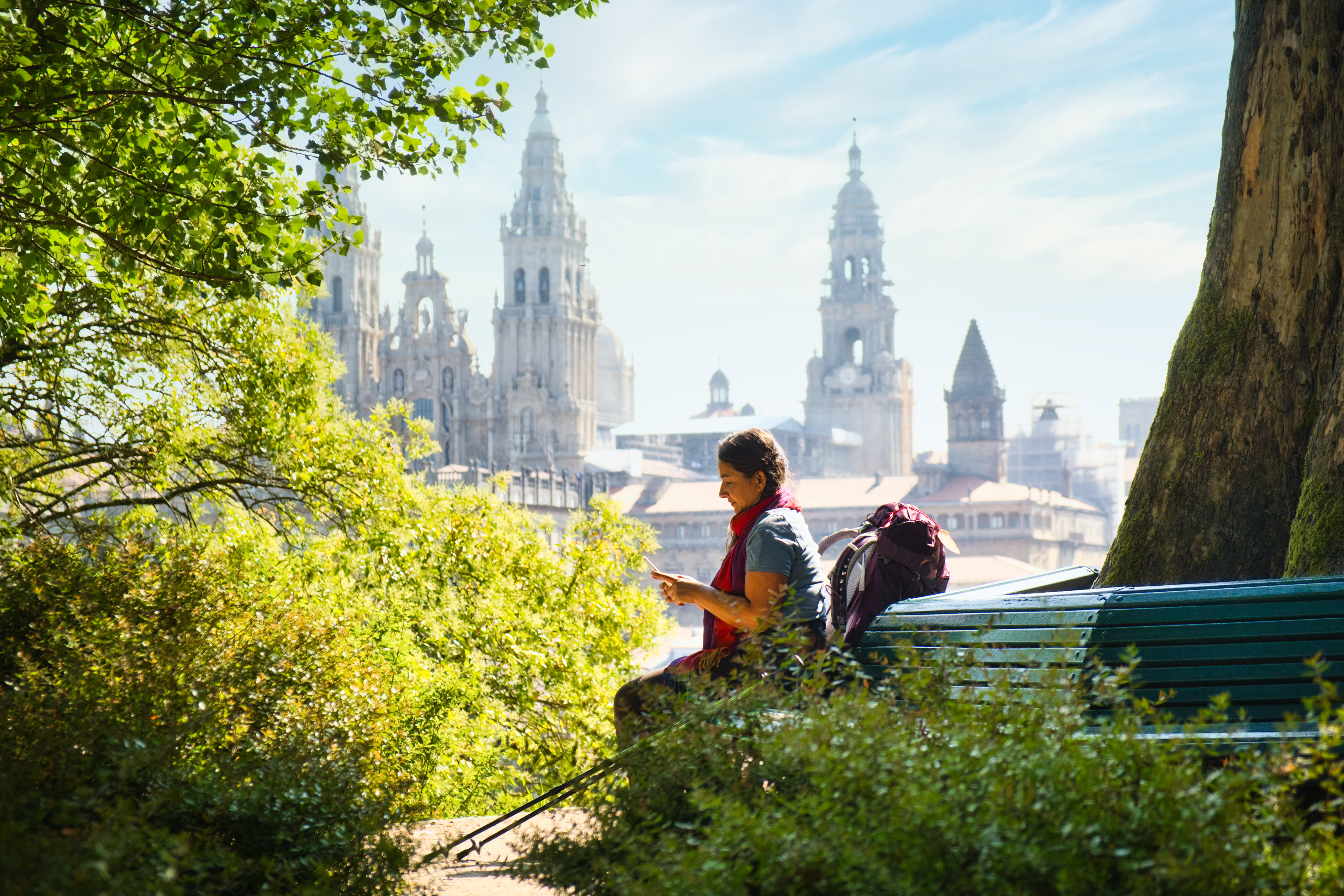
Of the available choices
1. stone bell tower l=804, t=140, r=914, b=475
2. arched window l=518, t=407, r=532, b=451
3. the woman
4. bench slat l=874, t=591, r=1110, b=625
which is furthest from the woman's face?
stone bell tower l=804, t=140, r=914, b=475

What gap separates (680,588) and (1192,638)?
4.85 feet

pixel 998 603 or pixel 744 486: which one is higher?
pixel 744 486

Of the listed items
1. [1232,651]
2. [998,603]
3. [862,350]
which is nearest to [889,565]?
[998,603]

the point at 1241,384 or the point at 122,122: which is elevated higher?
the point at 122,122

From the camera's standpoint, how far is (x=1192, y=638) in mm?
3166

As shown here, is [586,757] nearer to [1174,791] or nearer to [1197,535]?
[1197,535]

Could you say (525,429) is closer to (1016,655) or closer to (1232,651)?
(1016,655)

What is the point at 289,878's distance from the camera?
2791 mm

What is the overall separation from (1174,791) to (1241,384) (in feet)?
9.92

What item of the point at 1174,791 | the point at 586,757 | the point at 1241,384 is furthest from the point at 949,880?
the point at 1241,384

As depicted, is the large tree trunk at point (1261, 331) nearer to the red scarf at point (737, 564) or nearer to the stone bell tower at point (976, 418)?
the red scarf at point (737, 564)

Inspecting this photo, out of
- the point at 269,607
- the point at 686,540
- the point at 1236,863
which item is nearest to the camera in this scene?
the point at 1236,863

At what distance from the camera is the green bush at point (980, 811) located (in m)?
1.94

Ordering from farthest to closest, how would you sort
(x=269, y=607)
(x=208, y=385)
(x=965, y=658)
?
1. (x=208, y=385)
2. (x=269, y=607)
3. (x=965, y=658)
